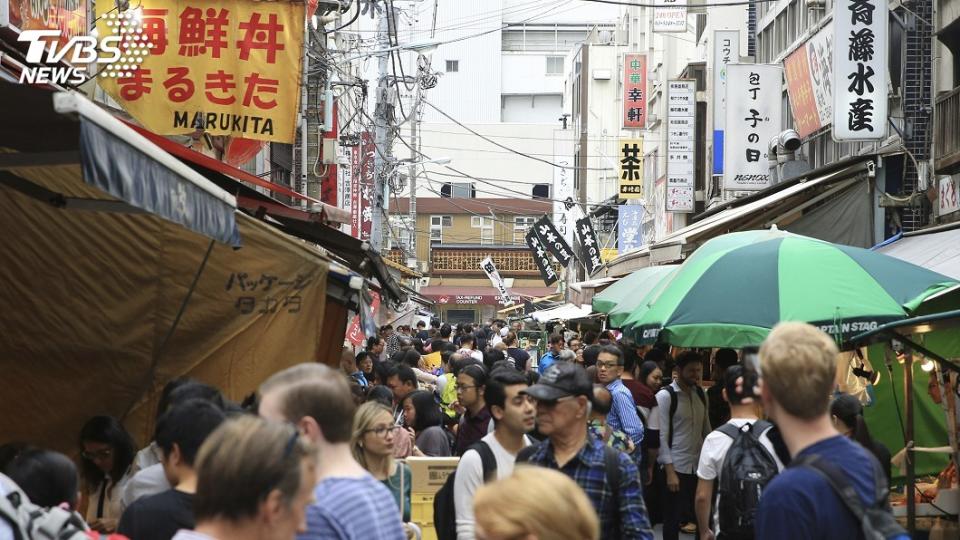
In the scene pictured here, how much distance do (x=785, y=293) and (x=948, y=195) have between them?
29.9 feet

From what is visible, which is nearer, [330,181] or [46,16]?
[46,16]

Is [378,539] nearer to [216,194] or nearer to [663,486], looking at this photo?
[216,194]

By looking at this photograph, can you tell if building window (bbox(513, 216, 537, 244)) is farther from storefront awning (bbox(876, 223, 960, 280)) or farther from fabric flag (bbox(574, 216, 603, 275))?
storefront awning (bbox(876, 223, 960, 280))

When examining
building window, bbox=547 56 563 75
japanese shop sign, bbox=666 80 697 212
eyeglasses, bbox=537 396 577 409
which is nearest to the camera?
eyeglasses, bbox=537 396 577 409

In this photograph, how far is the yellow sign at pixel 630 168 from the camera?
4431cm

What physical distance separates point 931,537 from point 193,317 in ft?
19.6

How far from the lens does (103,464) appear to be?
7195mm

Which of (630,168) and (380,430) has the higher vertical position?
(630,168)

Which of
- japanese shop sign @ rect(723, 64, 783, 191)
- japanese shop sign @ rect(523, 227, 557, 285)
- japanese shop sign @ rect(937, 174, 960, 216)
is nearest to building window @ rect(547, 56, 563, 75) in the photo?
japanese shop sign @ rect(523, 227, 557, 285)


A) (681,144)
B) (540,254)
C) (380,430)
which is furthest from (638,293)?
(540,254)

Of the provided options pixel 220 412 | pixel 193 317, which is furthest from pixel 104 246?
pixel 220 412

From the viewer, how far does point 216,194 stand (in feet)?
21.0

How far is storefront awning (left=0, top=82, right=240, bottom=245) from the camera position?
4883 mm

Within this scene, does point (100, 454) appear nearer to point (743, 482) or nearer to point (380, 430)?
point (380, 430)
